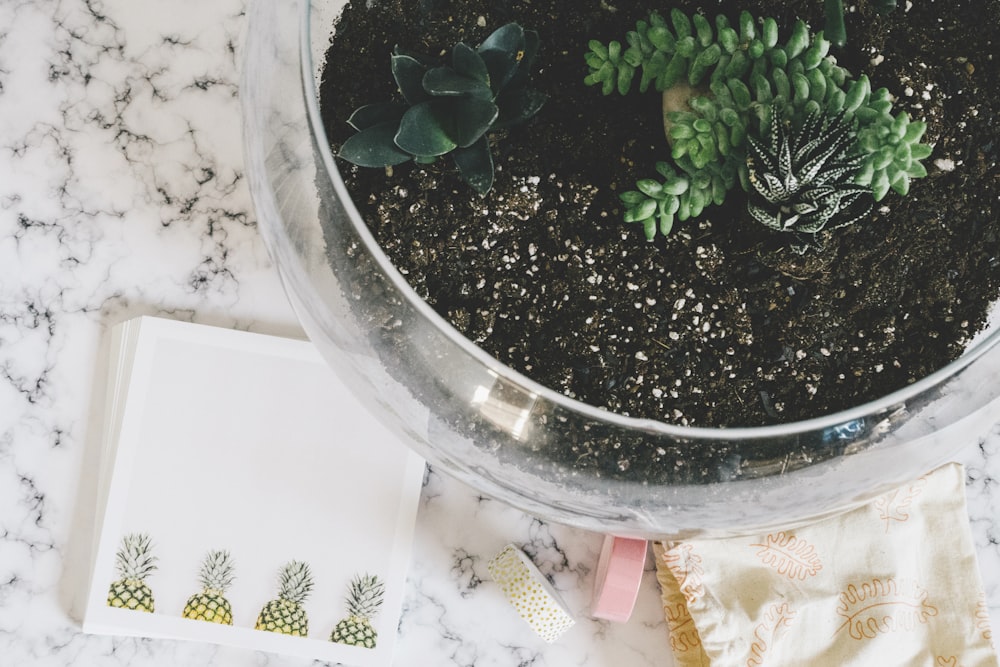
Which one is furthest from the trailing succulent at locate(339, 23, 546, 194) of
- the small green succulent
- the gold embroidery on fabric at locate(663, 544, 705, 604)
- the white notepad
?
the gold embroidery on fabric at locate(663, 544, 705, 604)

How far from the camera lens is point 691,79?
1.84 ft

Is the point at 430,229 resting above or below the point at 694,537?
above

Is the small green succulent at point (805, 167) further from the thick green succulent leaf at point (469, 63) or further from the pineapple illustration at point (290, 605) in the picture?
the pineapple illustration at point (290, 605)

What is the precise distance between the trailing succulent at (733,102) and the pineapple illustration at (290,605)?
0.56 meters

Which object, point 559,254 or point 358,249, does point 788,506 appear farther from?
point 358,249

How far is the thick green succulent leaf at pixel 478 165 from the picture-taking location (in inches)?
21.8

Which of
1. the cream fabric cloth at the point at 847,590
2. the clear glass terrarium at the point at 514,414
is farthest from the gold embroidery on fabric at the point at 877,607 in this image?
the clear glass terrarium at the point at 514,414

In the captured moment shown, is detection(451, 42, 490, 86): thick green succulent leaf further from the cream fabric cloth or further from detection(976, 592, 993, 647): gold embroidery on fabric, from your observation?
detection(976, 592, 993, 647): gold embroidery on fabric

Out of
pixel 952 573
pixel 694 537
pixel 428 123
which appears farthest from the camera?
pixel 952 573

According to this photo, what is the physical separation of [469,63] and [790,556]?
0.61 m

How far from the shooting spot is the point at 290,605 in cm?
87

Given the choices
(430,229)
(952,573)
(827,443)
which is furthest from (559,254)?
(952,573)

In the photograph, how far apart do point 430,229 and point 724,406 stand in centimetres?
26

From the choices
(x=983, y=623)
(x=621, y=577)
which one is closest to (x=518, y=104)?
(x=621, y=577)
